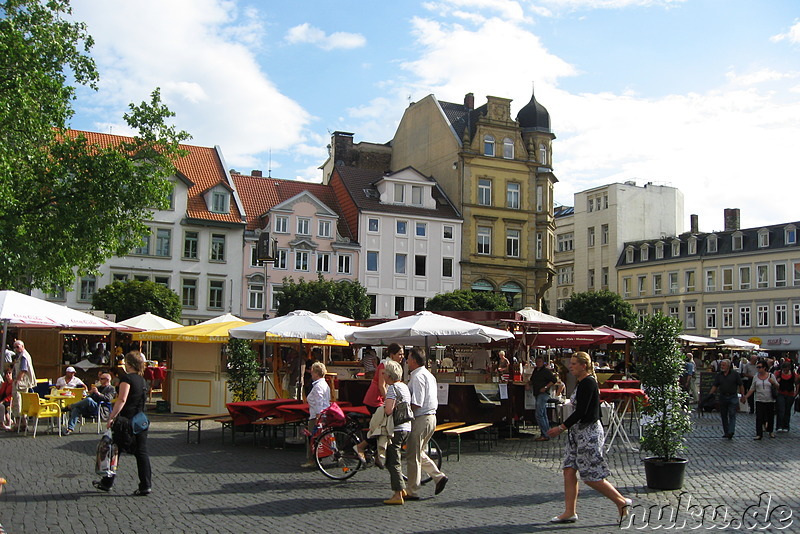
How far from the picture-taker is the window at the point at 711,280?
6769 cm

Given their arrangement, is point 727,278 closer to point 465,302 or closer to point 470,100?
point 470,100

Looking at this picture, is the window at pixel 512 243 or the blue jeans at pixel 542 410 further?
the window at pixel 512 243

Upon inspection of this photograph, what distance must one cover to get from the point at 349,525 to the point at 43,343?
17412mm

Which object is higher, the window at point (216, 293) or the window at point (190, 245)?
the window at point (190, 245)

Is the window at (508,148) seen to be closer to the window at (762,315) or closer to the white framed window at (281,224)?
the white framed window at (281,224)

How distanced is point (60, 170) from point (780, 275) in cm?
5501

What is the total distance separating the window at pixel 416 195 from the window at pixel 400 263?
377 cm

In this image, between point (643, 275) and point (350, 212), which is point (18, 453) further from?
point (643, 275)

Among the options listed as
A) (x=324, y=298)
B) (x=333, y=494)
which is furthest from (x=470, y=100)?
(x=333, y=494)

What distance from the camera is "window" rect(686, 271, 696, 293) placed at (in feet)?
227

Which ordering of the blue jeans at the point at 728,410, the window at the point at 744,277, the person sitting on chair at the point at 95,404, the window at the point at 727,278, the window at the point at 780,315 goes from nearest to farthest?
the person sitting on chair at the point at 95,404
the blue jeans at the point at 728,410
the window at the point at 780,315
the window at the point at 744,277
the window at the point at 727,278

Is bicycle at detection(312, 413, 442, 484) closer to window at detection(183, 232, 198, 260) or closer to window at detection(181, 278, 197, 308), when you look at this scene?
window at detection(181, 278, 197, 308)

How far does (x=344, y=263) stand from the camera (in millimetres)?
52438

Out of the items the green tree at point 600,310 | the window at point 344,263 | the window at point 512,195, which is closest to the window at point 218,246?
the window at point 344,263
